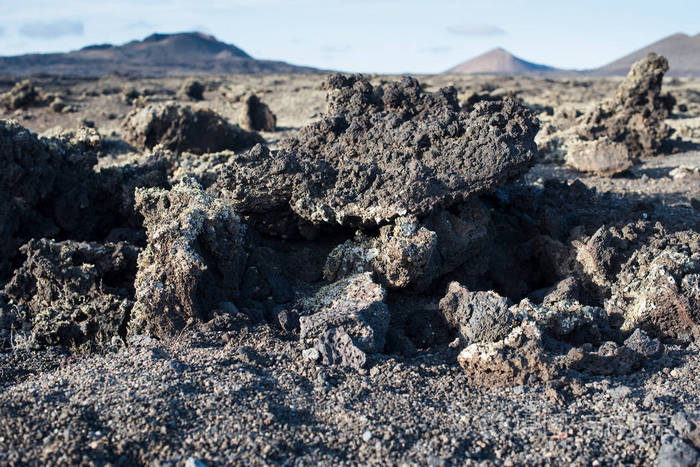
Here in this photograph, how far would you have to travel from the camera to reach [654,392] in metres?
4.07

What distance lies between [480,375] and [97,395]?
2321 millimetres

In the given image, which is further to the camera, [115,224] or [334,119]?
[115,224]

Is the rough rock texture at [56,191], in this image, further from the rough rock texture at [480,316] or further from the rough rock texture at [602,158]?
the rough rock texture at [602,158]

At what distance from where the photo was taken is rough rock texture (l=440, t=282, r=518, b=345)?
4.65 m

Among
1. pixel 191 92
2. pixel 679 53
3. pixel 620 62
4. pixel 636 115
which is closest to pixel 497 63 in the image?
pixel 620 62

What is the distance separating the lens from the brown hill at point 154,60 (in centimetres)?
7644

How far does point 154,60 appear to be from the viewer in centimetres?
9625

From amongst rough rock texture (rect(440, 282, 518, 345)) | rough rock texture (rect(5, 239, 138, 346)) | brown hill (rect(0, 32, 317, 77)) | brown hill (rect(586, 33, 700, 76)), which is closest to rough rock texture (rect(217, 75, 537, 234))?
rough rock texture (rect(440, 282, 518, 345))

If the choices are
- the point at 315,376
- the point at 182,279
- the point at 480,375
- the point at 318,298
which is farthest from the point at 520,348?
the point at 182,279

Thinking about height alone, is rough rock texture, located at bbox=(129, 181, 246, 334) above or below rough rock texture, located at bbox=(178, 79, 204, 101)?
below

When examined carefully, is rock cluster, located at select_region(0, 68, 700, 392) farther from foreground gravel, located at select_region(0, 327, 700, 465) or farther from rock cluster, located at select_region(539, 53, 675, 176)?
rock cluster, located at select_region(539, 53, 675, 176)

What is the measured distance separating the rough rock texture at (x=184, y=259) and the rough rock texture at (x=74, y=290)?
0.30 meters

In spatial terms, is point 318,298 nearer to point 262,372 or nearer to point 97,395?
point 262,372

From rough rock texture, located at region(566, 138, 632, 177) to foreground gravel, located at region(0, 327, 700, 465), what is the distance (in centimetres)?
661
